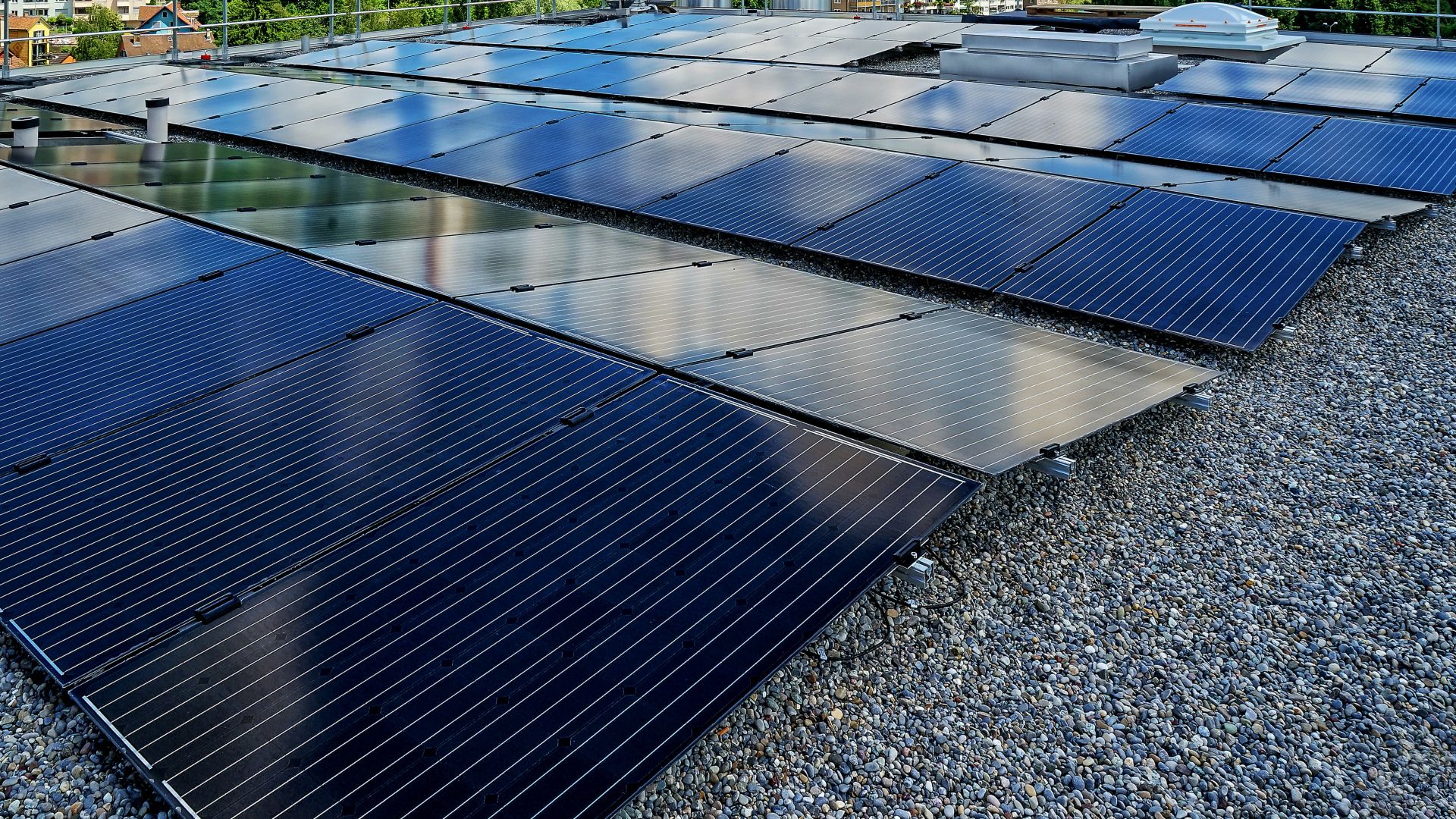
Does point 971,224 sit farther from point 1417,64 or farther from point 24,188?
point 1417,64

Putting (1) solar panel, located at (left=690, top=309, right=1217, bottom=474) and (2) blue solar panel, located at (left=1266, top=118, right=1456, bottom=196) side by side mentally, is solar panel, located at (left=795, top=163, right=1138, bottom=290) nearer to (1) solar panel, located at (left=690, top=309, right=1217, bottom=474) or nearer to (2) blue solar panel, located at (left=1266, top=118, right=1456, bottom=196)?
(1) solar panel, located at (left=690, top=309, right=1217, bottom=474)

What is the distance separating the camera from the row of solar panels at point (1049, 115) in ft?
46.6

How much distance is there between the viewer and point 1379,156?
14242 millimetres

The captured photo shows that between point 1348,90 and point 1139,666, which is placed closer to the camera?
point 1139,666

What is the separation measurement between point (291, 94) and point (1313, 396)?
18.5 m

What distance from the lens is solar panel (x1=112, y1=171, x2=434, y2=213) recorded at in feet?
39.4

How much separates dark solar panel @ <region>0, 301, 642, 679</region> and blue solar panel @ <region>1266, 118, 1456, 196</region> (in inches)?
421

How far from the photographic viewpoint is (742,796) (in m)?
5.30

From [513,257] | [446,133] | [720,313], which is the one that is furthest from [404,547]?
[446,133]

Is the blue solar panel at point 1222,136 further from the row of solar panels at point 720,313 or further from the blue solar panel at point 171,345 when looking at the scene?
the blue solar panel at point 171,345

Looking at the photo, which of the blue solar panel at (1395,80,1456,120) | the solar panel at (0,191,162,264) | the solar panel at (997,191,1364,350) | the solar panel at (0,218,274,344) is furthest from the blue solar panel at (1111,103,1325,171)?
the solar panel at (0,191,162,264)

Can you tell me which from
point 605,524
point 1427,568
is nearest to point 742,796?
point 605,524

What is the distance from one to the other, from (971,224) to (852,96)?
8.06 meters

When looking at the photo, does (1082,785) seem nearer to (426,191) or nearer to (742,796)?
(742,796)
